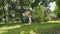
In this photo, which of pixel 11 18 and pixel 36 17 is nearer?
pixel 11 18

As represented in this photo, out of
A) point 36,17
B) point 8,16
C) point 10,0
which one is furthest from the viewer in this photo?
point 36,17

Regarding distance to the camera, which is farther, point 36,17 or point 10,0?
point 36,17

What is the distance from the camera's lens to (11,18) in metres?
35.5

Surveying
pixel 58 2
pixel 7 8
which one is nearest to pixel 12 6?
pixel 7 8

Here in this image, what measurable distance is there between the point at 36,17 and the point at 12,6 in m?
9.86

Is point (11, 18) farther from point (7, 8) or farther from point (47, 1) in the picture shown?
point (47, 1)

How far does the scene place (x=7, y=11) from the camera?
34.0 metres

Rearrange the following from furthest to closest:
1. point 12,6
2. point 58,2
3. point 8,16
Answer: point 8,16 → point 12,6 → point 58,2

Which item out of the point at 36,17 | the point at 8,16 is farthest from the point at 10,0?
the point at 36,17

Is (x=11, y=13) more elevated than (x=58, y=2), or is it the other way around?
(x=58, y=2)

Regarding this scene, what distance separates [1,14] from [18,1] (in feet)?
13.5

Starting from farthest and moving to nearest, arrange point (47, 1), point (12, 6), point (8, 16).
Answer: point (8, 16) → point (12, 6) → point (47, 1)

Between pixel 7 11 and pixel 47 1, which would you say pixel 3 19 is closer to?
pixel 7 11

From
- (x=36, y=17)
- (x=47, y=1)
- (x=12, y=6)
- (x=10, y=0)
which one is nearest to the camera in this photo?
(x=47, y=1)
